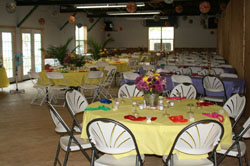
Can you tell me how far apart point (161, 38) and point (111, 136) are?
820 inches

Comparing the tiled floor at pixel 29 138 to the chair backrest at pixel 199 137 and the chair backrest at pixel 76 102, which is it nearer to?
the chair backrest at pixel 76 102

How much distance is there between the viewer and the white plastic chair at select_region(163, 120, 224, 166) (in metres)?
2.93

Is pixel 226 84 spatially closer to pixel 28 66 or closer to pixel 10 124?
pixel 10 124

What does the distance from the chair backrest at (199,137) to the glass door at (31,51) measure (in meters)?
11.2

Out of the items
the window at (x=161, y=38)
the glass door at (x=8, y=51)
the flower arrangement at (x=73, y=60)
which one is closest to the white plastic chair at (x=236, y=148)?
the flower arrangement at (x=73, y=60)

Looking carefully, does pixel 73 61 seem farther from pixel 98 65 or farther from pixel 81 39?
pixel 81 39

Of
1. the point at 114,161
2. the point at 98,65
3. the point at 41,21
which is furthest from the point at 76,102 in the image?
the point at 41,21

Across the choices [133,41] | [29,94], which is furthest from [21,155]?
[133,41]

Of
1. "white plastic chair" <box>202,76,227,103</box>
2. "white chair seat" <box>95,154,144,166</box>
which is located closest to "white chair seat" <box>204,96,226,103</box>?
"white plastic chair" <box>202,76,227,103</box>

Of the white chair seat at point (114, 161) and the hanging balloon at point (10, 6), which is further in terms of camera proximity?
the hanging balloon at point (10, 6)

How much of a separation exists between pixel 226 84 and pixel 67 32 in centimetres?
1192

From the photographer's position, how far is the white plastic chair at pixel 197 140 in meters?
2.93

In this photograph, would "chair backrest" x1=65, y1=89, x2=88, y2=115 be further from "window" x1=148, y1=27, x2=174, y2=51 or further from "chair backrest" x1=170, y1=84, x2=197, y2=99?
"window" x1=148, y1=27, x2=174, y2=51

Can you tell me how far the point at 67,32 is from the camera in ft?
56.2
